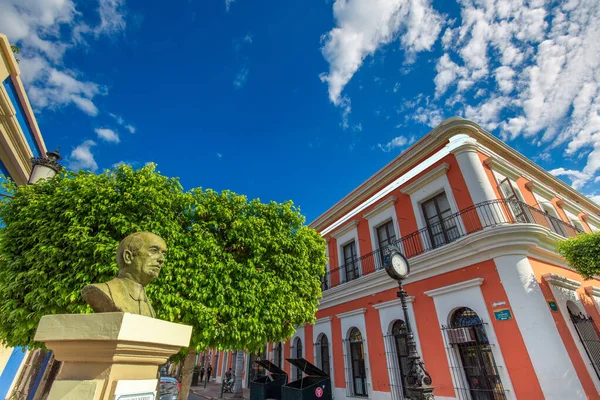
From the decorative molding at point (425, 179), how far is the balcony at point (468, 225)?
1.48m

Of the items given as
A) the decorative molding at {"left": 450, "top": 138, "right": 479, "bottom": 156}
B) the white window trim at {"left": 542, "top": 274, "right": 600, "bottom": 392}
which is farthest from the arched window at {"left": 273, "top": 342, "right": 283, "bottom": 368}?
the decorative molding at {"left": 450, "top": 138, "right": 479, "bottom": 156}

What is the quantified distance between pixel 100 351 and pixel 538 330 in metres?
7.87

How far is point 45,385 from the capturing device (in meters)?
8.83

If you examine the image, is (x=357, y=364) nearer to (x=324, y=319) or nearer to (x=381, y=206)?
(x=324, y=319)

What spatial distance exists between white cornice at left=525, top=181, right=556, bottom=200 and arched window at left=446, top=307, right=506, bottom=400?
5688 millimetres

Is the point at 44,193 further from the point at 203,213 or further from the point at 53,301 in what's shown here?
the point at 203,213

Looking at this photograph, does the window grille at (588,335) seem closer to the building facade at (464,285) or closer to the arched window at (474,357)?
the building facade at (464,285)

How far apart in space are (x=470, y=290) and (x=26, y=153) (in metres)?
12.8

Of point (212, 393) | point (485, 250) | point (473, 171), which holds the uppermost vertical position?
point (473, 171)

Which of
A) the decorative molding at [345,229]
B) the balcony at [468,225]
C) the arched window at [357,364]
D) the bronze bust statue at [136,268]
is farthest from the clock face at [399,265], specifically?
the decorative molding at [345,229]

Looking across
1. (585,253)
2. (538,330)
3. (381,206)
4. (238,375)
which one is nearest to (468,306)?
(538,330)

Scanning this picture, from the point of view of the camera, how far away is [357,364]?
10.3m

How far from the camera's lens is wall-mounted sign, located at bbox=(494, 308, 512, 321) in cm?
654

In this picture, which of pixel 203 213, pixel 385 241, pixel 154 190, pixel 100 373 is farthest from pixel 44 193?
pixel 385 241
